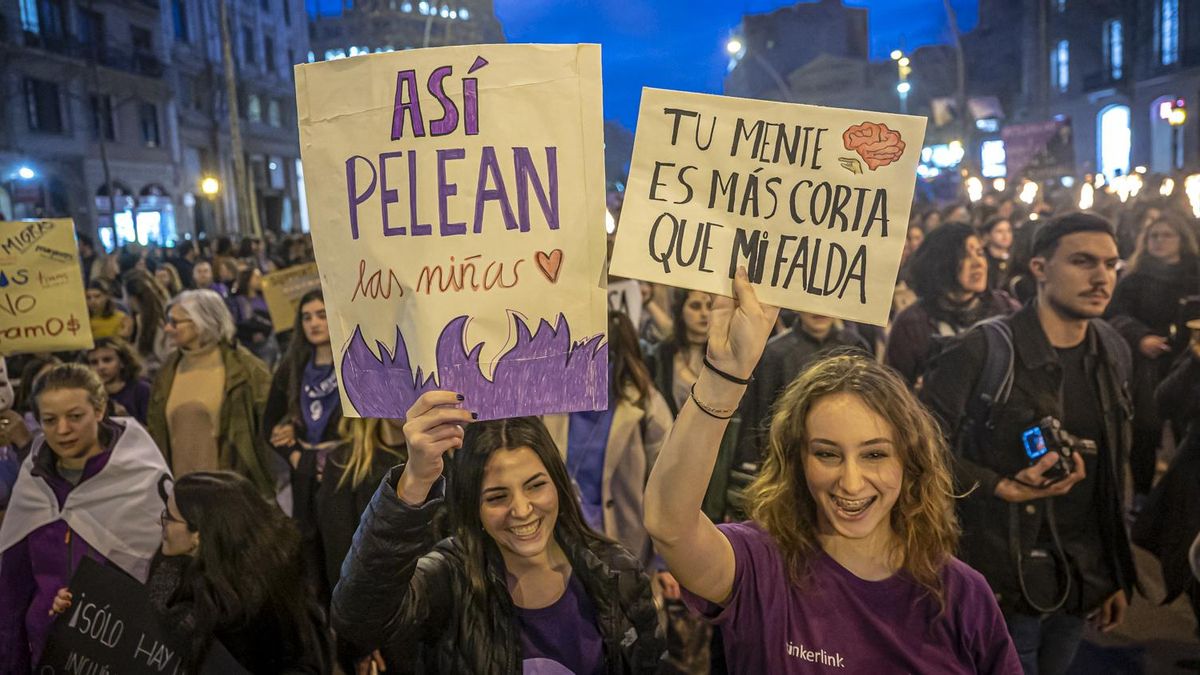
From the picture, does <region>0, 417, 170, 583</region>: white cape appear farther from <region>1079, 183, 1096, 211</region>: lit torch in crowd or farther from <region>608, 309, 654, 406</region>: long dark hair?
<region>1079, 183, 1096, 211</region>: lit torch in crowd

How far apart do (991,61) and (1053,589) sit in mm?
55743

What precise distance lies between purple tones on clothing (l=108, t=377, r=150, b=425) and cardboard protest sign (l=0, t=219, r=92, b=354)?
0.91 m

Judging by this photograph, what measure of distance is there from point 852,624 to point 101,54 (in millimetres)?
38398

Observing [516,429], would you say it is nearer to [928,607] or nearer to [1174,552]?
[928,607]

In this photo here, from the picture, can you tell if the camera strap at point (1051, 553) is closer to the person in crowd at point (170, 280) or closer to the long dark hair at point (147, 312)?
the long dark hair at point (147, 312)

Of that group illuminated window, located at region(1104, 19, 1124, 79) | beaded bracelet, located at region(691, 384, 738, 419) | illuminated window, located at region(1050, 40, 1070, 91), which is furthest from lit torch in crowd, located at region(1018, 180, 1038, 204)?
illuminated window, located at region(1050, 40, 1070, 91)

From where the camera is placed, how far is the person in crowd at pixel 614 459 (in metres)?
4.54

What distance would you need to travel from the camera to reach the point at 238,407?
547cm

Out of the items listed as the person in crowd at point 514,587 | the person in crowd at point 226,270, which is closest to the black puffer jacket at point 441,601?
the person in crowd at point 514,587

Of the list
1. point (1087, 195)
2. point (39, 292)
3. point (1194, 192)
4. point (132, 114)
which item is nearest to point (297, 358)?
point (39, 292)

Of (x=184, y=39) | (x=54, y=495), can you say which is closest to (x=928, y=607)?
(x=54, y=495)

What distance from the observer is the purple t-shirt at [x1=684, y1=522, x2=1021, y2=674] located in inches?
81.3

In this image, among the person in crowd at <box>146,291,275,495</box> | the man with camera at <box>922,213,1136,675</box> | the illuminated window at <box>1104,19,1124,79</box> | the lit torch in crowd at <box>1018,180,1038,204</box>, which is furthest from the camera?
the illuminated window at <box>1104,19,1124,79</box>

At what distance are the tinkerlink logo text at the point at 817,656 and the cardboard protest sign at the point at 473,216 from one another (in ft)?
2.40
